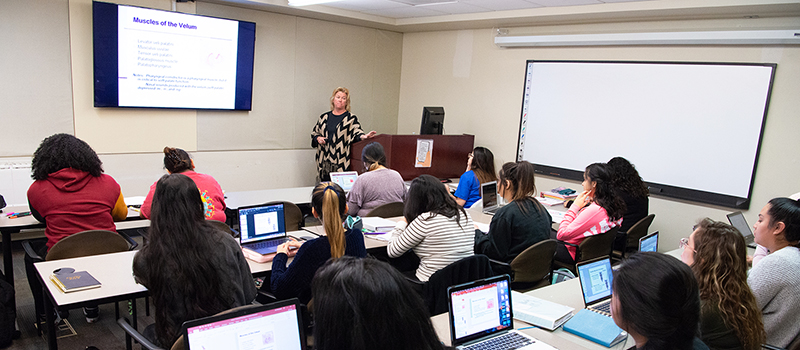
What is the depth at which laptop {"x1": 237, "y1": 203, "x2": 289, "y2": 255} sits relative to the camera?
3.12m

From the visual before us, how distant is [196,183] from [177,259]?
160 centimetres

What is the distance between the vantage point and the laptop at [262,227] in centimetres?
312

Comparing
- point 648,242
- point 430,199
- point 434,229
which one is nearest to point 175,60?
point 430,199

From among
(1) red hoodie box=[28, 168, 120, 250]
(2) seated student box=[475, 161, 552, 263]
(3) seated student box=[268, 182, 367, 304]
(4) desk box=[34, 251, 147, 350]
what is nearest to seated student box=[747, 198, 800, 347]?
(2) seated student box=[475, 161, 552, 263]

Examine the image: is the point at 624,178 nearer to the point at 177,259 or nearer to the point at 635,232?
the point at 635,232

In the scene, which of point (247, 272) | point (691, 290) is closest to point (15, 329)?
point (247, 272)

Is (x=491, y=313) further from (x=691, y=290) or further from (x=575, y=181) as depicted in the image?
(x=575, y=181)

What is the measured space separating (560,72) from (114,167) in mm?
5125

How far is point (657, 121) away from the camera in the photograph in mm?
5480

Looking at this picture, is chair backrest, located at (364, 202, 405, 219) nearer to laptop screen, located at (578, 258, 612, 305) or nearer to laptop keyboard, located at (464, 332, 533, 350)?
laptop screen, located at (578, 258, 612, 305)

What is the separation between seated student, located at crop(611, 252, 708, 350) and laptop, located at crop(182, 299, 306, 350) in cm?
104

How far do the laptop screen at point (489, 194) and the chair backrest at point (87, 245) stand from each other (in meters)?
2.82

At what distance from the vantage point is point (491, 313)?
210 cm

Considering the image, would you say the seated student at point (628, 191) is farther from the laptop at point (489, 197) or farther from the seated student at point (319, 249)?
the seated student at point (319, 249)
